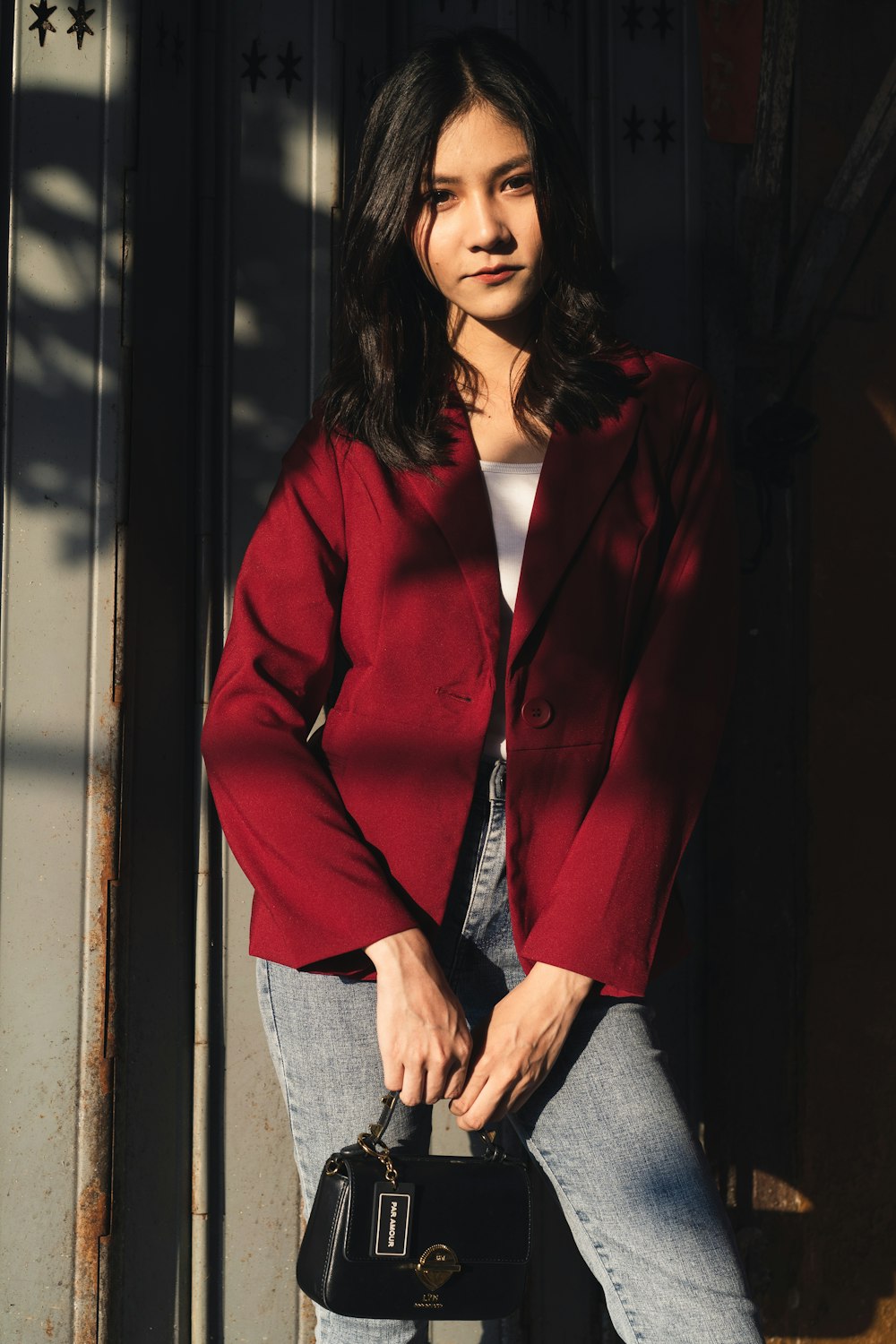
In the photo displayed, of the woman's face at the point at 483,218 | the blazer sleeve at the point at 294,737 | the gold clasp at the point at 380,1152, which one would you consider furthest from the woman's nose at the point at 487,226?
the gold clasp at the point at 380,1152

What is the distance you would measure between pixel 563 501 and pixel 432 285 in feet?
1.70

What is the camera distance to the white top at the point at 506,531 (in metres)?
1.88

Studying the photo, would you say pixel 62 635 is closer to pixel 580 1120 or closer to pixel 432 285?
pixel 432 285

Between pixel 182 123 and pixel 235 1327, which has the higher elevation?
pixel 182 123

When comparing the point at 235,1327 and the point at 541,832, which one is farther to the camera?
the point at 235,1327

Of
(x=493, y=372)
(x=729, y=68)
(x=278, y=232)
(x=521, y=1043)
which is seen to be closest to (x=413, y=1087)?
(x=521, y=1043)

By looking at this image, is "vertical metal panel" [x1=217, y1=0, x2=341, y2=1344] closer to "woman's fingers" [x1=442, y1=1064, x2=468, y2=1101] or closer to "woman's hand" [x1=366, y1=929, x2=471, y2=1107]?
"woman's hand" [x1=366, y1=929, x2=471, y2=1107]

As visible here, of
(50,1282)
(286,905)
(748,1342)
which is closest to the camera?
(748,1342)

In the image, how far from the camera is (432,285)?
6.95ft

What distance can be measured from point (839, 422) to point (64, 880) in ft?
6.74

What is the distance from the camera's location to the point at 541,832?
182cm

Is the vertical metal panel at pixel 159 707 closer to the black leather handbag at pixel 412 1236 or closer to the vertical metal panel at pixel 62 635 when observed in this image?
the vertical metal panel at pixel 62 635

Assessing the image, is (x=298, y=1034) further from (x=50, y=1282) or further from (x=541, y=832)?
(x=50, y=1282)

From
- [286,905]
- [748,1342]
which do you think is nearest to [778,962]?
[748,1342]
